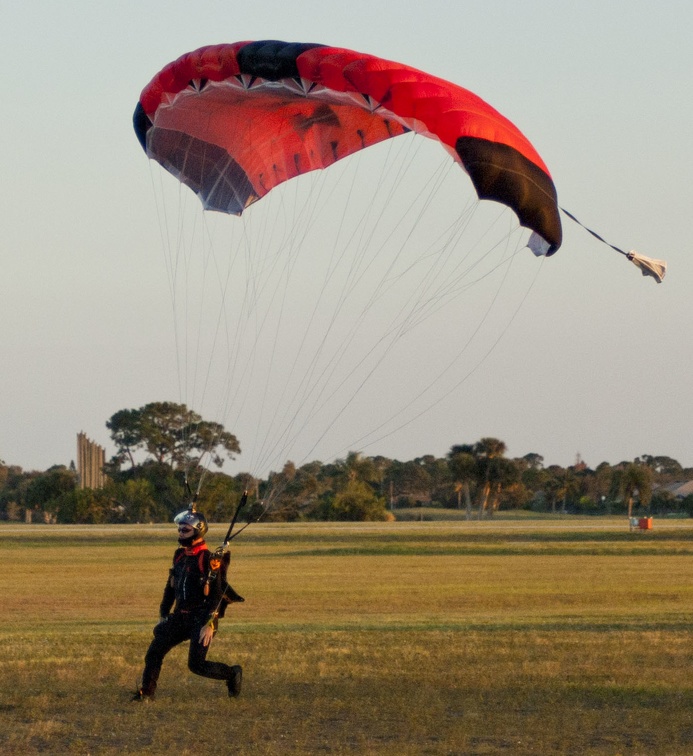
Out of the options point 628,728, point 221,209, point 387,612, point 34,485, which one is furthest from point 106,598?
point 34,485

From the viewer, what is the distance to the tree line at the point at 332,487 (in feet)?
290

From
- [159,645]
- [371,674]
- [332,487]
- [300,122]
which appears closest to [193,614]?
[159,645]

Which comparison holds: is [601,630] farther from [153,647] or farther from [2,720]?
[2,720]

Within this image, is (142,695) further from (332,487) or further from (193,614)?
(332,487)

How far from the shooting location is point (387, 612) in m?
23.9

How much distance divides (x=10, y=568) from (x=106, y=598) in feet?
41.3

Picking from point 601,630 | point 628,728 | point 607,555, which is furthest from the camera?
point 607,555

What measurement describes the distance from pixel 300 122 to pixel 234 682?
22.2ft

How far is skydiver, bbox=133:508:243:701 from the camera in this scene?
10766 millimetres

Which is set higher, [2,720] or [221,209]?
[221,209]

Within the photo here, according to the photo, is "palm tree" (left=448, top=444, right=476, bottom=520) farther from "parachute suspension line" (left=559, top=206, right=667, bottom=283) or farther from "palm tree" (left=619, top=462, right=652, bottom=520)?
"parachute suspension line" (left=559, top=206, right=667, bottom=283)

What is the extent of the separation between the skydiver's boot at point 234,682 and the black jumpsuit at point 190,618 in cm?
3

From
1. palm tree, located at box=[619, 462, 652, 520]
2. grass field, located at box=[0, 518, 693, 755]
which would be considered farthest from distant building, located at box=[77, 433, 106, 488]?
grass field, located at box=[0, 518, 693, 755]

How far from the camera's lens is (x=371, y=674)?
12.3m
